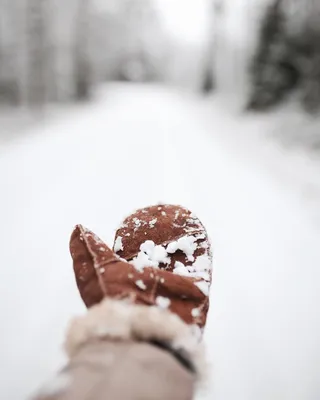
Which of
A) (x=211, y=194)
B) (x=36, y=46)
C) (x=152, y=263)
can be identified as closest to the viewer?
(x=152, y=263)

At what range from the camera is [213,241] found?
3.21 metres

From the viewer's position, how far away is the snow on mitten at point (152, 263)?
1180 millimetres

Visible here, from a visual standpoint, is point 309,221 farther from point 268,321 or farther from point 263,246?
point 268,321

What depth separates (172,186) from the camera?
462 centimetres

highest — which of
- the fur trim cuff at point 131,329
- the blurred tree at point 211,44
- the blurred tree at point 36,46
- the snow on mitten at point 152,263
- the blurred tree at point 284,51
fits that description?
the blurred tree at point 211,44

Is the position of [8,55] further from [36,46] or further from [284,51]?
[284,51]

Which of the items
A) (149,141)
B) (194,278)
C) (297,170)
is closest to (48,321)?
(194,278)

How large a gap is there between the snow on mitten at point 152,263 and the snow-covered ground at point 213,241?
0.36 meters

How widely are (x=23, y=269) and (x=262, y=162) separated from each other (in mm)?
5288

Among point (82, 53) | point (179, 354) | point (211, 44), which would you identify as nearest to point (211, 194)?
point (179, 354)

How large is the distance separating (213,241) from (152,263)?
1689 millimetres

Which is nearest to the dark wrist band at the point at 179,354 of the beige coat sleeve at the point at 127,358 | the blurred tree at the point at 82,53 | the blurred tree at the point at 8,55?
the beige coat sleeve at the point at 127,358

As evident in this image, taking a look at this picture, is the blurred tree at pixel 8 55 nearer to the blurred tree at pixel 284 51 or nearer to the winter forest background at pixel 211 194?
the winter forest background at pixel 211 194

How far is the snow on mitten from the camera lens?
1.18 m
